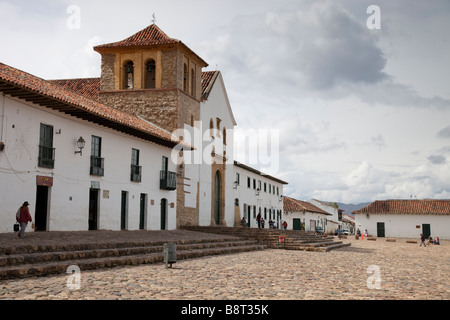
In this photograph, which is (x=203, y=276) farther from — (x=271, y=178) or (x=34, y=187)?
(x=271, y=178)

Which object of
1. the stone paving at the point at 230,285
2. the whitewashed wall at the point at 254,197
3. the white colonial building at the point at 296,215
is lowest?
the stone paving at the point at 230,285

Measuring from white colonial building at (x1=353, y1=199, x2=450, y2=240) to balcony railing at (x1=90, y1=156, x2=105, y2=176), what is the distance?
4345 centimetres

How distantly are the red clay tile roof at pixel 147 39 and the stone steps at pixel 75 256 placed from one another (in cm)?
1634

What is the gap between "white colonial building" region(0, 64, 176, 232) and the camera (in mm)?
16422

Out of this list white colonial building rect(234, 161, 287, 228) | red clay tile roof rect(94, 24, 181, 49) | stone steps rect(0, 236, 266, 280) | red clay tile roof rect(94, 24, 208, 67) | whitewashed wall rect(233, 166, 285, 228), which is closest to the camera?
stone steps rect(0, 236, 266, 280)

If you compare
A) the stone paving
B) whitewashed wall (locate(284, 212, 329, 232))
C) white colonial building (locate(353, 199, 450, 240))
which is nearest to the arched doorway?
the stone paving

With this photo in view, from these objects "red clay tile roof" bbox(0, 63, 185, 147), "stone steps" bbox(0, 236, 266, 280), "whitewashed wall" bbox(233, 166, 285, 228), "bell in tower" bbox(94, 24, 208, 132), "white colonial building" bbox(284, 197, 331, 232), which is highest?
"bell in tower" bbox(94, 24, 208, 132)

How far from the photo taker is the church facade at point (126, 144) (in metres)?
17.1

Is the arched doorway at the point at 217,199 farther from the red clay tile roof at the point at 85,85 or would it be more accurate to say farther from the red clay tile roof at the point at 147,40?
the red clay tile roof at the point at 85,85

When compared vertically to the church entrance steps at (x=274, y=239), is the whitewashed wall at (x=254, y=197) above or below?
above

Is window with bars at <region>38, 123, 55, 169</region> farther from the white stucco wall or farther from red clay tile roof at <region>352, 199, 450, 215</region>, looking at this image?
red clay tile roof at <region>352, 199, 450, 215</region>

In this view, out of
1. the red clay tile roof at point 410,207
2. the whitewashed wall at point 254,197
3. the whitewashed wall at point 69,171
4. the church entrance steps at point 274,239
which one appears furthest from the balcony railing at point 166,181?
the red clay tile roof at point 410,207

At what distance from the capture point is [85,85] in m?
34.1
